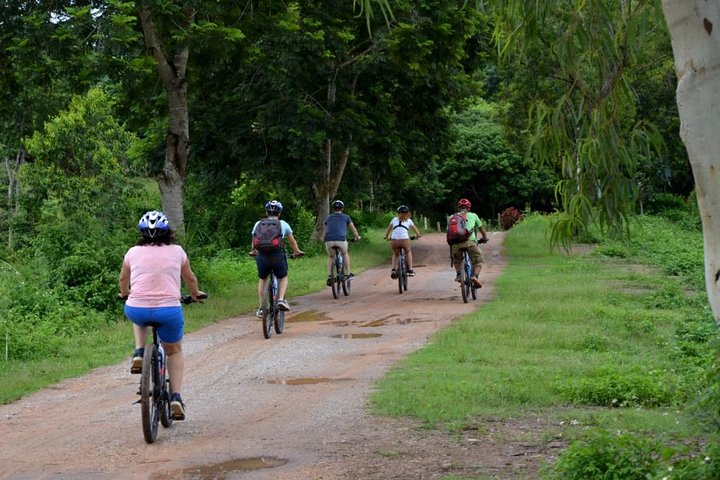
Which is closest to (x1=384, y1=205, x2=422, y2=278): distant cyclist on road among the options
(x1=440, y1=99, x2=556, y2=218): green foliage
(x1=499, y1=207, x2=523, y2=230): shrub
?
(x1=499, y1=207, x2=523, y2=230): shrub

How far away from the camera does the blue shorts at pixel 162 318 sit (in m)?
8.33

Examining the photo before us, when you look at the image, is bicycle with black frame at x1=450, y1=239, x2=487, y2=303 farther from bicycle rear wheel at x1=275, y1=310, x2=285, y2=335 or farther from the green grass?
bicycle rear wheel at x1=275, y1=310, x2=285, y2=335

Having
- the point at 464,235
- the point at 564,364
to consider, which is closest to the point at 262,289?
the point at 564,364

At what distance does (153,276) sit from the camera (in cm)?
834

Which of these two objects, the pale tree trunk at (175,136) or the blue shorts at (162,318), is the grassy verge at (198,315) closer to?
the pale tree trunk at (175,136)

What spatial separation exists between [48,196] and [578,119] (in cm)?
2454

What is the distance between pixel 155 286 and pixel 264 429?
1563 millimetres

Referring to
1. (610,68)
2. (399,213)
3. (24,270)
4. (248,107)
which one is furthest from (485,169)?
(610,68)

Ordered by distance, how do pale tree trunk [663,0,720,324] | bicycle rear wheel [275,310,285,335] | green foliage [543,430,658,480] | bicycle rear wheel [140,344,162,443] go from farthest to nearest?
bicycle rear wheel [275,310,285,335], bicycle rear wheel [140,344,162,443], green foliage [543,430,658,480], pale tree trunk [663,0,720,324]

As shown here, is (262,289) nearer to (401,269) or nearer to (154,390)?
(154,390)

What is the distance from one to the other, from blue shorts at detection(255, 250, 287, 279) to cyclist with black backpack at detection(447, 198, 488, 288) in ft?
16.2

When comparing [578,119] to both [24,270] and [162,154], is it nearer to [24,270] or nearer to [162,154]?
[24,270]

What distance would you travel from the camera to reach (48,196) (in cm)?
3070

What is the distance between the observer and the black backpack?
49.4 ft
